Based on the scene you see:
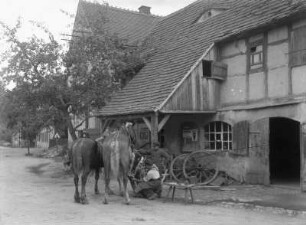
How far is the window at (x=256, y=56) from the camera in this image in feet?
46.1

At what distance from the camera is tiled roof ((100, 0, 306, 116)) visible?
14.0m

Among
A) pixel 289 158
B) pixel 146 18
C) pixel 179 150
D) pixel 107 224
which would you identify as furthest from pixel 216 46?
pixel 146 18

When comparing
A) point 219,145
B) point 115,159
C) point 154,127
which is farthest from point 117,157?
point 219,145

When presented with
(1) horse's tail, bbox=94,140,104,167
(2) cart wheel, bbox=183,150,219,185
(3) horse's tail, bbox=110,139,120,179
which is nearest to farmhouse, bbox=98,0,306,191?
(2) cart wheel, bbox=183,150,219,185

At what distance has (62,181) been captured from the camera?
1589cm

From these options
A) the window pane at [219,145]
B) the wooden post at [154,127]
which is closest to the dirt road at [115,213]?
the wooden post at [154,127]

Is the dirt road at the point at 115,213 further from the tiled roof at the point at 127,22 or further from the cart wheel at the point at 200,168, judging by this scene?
the tiled roof at the point at 127,22

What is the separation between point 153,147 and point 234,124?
3.11 metres

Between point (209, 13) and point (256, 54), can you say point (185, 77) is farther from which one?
point (209, 13)

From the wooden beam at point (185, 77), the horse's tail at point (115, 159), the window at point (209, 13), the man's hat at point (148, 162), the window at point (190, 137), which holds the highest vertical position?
the window at point (209, 13)

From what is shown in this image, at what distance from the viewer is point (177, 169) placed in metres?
14.3

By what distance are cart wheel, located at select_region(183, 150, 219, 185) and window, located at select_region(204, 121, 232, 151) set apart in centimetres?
100

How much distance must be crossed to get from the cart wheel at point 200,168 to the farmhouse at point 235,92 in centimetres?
63

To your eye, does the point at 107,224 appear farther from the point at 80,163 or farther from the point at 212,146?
the point at 212,146
